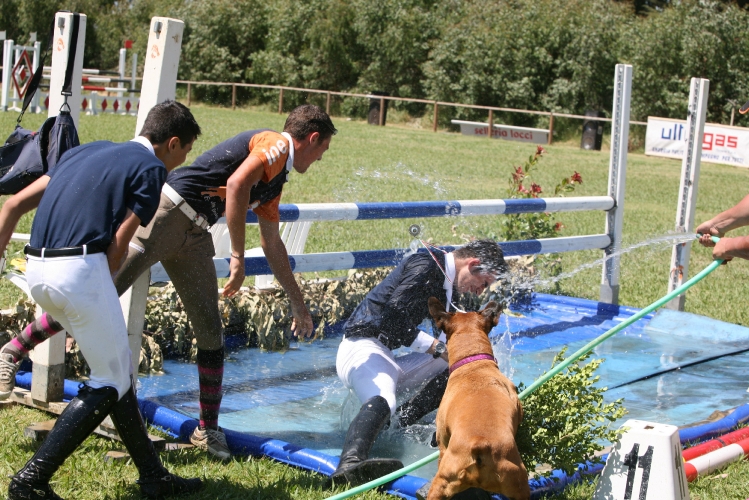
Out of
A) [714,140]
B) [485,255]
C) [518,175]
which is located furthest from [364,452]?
[714,140]

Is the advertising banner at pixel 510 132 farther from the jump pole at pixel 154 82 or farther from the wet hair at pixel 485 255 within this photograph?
the jump pole at pixel 154 82

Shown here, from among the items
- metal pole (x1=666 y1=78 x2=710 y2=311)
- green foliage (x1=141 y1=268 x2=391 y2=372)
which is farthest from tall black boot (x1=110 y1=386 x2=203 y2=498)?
metal pole (x1=666 y1=78 x2=710 y2=311)

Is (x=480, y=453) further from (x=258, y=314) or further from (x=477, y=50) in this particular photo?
(x=477, y=50)

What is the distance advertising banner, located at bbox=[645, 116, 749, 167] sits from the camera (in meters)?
22.2

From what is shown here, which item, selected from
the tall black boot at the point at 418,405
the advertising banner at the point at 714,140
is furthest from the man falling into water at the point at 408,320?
the advertising banner at the point at 714,140

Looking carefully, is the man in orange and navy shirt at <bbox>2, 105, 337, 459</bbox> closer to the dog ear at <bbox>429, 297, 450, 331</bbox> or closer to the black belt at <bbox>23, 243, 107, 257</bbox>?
the black belt at <bbox>23, 243, 107, 257</bbox>

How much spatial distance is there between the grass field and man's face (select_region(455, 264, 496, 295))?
3.69ft

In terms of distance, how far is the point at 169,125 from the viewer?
3.47m

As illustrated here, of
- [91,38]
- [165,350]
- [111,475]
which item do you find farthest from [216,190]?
[91,38]

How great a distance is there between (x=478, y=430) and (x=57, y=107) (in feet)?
8.48

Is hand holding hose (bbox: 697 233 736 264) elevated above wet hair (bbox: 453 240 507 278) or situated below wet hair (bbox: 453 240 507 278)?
above

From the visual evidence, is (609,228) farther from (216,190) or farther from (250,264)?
(216,190)

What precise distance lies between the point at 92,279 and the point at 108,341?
0.25 m

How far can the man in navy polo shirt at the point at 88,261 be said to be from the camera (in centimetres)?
307
